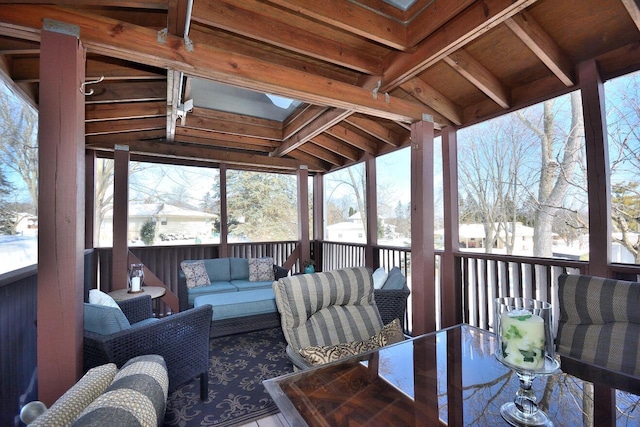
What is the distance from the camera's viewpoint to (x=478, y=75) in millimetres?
2803

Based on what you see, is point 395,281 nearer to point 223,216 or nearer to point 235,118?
point 235,118

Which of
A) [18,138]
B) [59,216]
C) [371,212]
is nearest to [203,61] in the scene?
[59,216]

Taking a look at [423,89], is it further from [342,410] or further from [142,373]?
[142,373]

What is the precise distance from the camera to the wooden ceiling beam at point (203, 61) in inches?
70.3

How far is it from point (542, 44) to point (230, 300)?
158 inches

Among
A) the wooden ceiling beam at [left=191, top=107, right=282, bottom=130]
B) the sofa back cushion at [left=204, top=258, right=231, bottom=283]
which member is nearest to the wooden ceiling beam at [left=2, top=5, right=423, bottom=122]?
the wooden ceiling beam at [left=191, top=107, right=282, bottom=130]

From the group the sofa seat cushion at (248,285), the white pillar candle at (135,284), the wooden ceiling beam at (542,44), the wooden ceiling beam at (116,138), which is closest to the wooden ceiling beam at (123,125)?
the wooden ceiling beam at (116,138)

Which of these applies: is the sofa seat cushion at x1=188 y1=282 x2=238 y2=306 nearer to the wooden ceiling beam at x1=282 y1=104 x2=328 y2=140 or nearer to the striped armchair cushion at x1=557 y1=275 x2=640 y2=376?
the wooden ceiling beam at x1=282 y1=104 x2=328 y2=140

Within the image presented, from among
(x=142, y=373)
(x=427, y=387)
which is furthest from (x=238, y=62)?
(x=427, y=387)

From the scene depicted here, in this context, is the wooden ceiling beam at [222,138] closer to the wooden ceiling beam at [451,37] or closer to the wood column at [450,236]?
the wooden ceiling beam at [451,37]

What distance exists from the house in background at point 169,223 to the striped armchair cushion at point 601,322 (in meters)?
5.31

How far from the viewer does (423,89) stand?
126 inches

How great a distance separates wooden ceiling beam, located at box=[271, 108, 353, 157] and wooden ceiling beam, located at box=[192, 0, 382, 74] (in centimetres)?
71

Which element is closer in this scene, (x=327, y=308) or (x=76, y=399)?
(x=76, y=399)
